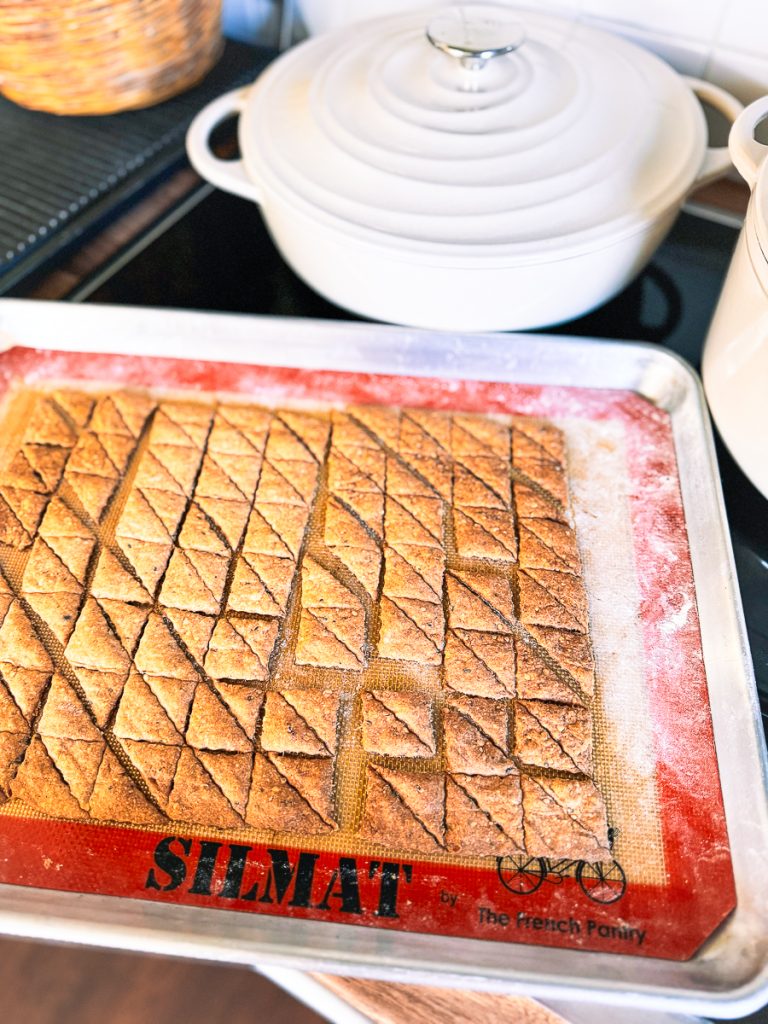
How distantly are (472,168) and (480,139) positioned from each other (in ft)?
0.22

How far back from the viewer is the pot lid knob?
1434 mm

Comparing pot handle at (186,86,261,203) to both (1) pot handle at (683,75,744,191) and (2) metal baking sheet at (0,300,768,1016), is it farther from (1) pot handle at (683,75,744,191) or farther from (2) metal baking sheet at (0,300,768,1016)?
(1) pot handle at (683,75,744,191)

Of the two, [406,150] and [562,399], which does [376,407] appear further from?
[406,150]

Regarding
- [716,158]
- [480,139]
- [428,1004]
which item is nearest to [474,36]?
[480,139]

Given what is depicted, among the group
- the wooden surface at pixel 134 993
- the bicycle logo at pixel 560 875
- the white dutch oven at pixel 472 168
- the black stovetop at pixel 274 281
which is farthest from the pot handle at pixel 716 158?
the wooden surface at pixel 134 993

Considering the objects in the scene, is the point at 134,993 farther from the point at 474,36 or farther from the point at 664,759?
the point at 474,36

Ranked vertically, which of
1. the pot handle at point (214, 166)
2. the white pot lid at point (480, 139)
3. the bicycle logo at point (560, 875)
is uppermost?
the white pot lid at point (480, 139)

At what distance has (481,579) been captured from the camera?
1425mm

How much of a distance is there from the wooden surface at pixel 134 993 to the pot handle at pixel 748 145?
184 cm

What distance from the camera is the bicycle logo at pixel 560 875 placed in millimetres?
1132

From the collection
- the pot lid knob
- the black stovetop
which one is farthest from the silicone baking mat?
the pot lid knob

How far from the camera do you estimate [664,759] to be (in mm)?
1231

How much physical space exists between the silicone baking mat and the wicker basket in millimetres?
1516

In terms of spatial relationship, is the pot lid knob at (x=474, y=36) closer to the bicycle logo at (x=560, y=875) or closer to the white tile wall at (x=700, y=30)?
the white tile wall at (x=700, y=30)
